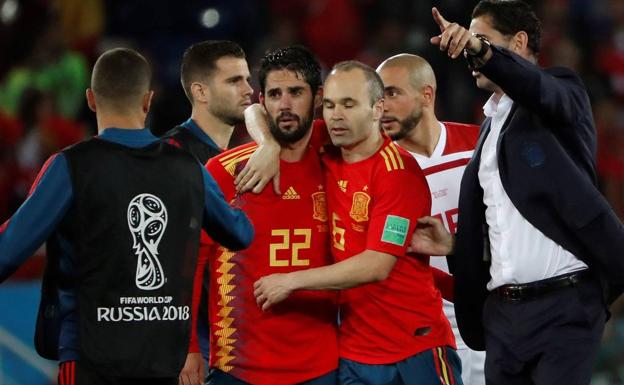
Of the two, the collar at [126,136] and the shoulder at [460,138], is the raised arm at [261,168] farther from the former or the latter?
the shoulder at [460,138]

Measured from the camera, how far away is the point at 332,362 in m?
4.90

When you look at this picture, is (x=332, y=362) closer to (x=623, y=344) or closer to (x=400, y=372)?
(x=400, y=372)

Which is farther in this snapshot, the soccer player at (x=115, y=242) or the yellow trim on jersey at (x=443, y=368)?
the yellow trim on jersey at (x=443, y=368)

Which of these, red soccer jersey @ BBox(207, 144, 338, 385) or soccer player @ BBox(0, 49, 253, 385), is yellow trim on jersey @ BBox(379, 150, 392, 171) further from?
soccer player @ BBox(0, 49, 253, 385)

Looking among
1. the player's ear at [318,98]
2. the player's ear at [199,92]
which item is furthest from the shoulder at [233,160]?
the player's ear at [199,92]

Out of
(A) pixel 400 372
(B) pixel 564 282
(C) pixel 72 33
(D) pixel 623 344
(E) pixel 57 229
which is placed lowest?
(D) pixel 623 344

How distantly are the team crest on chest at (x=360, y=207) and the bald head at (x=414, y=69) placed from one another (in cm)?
123

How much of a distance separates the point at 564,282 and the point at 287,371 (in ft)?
3.88

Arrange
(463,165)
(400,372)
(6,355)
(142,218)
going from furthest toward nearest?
(6,355) < (463,165) < (400,372) < (142,218)

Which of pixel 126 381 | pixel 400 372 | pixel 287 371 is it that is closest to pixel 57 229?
pixel 126 381

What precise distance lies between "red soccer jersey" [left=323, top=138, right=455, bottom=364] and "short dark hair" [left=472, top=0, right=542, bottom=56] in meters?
0.67

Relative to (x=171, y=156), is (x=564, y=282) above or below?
below

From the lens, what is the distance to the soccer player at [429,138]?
19.3 feet

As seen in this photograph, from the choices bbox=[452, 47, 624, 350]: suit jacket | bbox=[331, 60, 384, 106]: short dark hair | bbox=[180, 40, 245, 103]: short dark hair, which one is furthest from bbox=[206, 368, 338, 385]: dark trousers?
bbox=[180, 40, 245, 103]: short dark hair
